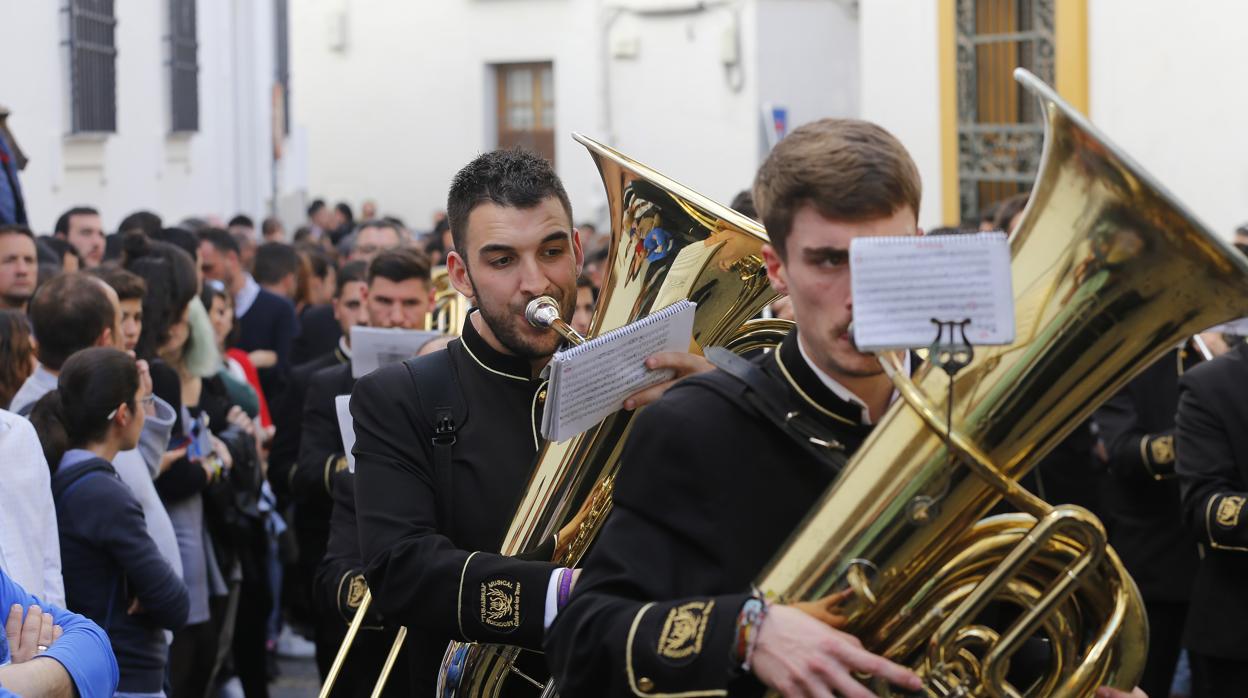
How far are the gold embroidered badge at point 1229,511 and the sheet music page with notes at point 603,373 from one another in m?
2.22

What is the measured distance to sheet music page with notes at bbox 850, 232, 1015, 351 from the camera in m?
2.05

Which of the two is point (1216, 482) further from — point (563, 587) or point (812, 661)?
point (812, 661)

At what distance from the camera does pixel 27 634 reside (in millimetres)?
3062

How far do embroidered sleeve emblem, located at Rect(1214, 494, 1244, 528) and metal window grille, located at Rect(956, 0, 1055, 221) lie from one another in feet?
34.0

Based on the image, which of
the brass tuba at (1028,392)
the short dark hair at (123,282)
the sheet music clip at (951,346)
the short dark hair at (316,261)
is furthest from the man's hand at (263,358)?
the sheet music clip at (951,346)

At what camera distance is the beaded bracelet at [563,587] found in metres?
2.93

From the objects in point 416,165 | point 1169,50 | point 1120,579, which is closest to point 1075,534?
point 1120,579

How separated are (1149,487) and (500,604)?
11.8 ft

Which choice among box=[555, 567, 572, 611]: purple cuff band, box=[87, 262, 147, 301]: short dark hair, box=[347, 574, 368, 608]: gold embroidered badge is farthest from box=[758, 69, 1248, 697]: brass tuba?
box=[87, 262, 147, 301]: short dark hair

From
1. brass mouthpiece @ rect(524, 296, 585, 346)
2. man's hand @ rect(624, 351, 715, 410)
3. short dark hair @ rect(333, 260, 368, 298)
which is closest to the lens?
man's hand @ rect(624, 351, 715, 410)

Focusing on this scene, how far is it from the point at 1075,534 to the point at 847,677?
14.2 inches

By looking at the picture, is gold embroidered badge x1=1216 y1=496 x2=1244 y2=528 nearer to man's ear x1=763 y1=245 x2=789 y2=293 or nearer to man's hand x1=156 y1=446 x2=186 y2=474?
man's ear x1=763 y1=245 x2=789 y2=293

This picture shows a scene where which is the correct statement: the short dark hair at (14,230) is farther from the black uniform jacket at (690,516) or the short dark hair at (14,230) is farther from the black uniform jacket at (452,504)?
the black uniform jacket at (690,516)

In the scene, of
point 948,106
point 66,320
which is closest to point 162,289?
point 66,320
